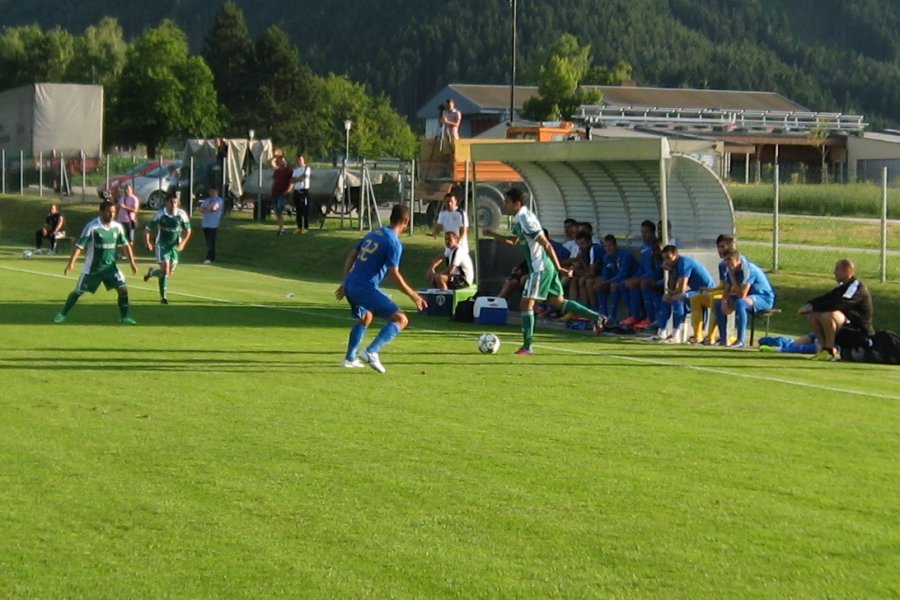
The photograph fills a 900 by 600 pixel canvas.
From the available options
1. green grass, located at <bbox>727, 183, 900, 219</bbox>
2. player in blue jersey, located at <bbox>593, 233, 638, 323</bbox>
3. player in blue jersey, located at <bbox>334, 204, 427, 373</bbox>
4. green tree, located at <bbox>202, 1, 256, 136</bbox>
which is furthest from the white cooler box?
green tree, located at <bbox>202, 1, 256, 136</bbox>

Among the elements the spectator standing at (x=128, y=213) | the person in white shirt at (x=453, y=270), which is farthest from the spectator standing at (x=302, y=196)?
the person in white shirt at (x=453, y=270)

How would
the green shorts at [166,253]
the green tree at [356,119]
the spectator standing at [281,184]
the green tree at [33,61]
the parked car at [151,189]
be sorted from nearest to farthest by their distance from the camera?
1. the green shorts at [166,253]
2. the spectator standing at [281,184]
3. the parked car at [151,189]
4. the green tree at [356,119]
5. the green tree at [33,61]

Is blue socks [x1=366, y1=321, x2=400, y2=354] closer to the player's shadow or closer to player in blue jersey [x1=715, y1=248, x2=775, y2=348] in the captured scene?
the player's shadow

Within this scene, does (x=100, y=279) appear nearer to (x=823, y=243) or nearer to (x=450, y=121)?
(x=450, y=121)

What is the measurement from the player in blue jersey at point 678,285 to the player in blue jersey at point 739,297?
0.47 metres

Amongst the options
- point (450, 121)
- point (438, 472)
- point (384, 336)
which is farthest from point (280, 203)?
point (438, 472)

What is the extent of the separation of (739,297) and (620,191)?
15.6ft

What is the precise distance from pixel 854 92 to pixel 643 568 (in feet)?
590

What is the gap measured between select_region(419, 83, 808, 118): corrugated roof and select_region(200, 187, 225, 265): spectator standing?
269ft

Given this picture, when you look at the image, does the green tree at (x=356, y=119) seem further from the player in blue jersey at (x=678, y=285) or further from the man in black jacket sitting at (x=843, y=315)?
the man in black jacket sitting at (x=843, y=315)

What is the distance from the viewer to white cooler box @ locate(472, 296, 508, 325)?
2125cm

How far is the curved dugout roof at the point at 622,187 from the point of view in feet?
67.5

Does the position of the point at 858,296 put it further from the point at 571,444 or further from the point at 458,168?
the point at 458,168

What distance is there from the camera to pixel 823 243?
29984mm
